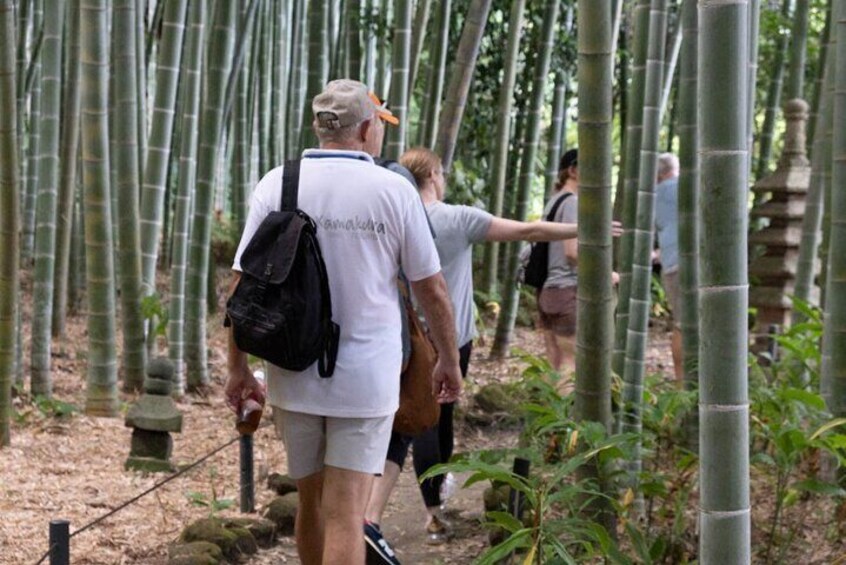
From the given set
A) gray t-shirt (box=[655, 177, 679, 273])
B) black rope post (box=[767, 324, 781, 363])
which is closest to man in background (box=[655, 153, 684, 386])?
gray t-shirt (box=[655, 177, 679, 273])

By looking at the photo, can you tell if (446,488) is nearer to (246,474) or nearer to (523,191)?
(246,474)

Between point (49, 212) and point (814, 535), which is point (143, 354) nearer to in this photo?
point (49, 212)

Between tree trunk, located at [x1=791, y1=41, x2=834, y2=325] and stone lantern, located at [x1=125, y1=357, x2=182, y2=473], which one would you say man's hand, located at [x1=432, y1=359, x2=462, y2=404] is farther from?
tree trunk, located at [x1=791, y1=41, x2=834, y2=325]

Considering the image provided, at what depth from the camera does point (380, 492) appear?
12.0 ft

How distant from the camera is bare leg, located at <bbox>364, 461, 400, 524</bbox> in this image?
362cm

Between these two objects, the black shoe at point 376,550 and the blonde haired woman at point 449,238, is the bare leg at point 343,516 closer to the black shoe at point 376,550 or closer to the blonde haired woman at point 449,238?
the black shoe at point 376,550

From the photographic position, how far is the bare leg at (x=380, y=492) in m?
3.62

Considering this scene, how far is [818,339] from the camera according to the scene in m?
5.24

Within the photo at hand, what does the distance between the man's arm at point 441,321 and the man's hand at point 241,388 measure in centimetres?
40

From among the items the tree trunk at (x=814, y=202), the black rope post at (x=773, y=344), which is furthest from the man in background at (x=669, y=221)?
the black rope post at (x=773, y=344)

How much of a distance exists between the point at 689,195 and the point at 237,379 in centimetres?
170

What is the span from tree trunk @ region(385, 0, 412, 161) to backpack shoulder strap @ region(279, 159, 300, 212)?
2648 mm

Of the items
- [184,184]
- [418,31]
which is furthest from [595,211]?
[418,31]

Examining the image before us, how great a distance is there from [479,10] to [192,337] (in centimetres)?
238
